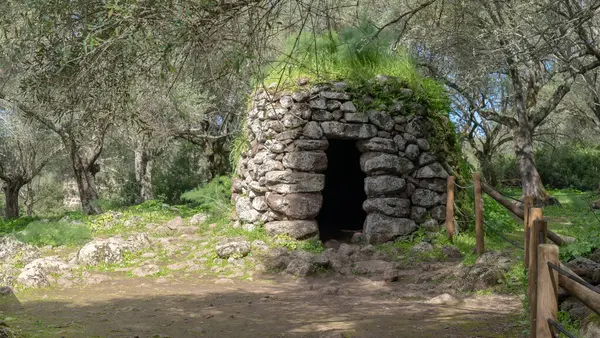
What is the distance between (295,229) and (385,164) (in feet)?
5.99

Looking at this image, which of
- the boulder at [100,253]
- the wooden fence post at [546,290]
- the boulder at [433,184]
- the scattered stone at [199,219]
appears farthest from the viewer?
the scattered stone at [199,219]

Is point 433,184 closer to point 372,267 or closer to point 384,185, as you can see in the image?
point 384,185

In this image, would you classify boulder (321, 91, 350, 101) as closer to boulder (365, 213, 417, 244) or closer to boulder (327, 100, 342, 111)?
boulder (327, 100, 342, 111)

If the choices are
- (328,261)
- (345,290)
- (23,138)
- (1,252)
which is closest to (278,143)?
(328,261)

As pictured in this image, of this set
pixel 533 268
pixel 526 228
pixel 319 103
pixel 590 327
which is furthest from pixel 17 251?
pixel 590 327

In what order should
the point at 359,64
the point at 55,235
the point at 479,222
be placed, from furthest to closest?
the point at 55,235, the point at 359,64, the point at 479,222

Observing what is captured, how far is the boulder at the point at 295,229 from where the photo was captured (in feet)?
30.9

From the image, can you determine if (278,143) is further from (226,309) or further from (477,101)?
(477,101)

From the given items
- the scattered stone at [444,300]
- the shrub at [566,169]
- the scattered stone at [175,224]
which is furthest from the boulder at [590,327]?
the shrub at [566,169]

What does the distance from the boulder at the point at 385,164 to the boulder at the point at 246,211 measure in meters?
2.06

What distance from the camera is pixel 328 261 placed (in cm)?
812

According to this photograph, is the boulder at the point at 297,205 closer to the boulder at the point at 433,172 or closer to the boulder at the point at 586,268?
the boulder at the point at 433,172

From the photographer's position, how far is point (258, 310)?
616cm

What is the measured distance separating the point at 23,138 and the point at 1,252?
997cm
